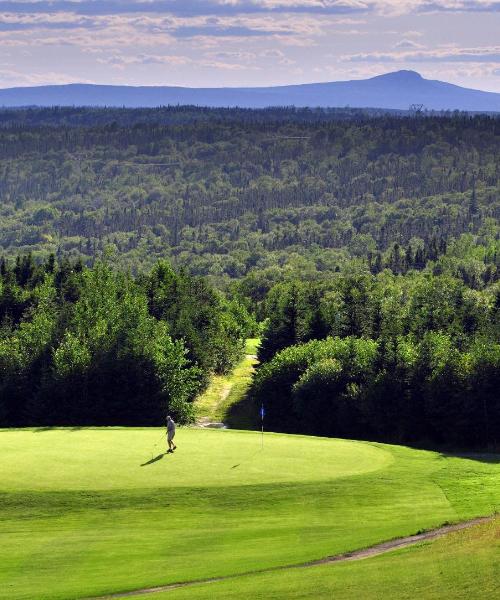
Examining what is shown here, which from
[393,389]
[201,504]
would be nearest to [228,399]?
[393,389]

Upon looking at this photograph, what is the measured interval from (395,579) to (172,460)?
58.4 feet

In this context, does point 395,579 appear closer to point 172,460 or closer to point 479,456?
point 172,460

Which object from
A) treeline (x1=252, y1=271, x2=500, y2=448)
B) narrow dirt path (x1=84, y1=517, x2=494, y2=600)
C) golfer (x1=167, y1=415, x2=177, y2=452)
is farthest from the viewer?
treeline (x1=252, y1=271, x2=500, y2=448)

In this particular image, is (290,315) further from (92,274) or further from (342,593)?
(342,593)

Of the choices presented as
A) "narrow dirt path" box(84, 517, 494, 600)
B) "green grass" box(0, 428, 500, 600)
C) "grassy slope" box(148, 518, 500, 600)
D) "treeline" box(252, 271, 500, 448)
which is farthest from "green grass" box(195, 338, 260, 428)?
"grassy slope" box(148, 518, 500, 600)

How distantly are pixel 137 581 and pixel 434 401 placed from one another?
37172mm

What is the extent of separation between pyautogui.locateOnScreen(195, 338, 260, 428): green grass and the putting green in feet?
110

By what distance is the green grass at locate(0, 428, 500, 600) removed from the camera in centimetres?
3491

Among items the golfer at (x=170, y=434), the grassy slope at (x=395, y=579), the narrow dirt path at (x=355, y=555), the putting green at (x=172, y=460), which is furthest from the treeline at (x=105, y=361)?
the grassy slope at (x=395, y=579)

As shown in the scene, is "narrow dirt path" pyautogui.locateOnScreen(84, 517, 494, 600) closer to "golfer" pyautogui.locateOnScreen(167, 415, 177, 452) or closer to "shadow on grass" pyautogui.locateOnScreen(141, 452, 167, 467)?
"shadow on grass" pyautogui.locateOnScreen(141, 452, 167, 467)

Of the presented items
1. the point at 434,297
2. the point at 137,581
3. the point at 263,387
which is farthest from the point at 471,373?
the point at 434,297

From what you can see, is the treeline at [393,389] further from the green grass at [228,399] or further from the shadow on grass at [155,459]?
the shadow on grass at [155,459]

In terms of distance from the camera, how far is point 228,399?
94938 millimetres

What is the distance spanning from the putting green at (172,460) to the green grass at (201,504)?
9cm
